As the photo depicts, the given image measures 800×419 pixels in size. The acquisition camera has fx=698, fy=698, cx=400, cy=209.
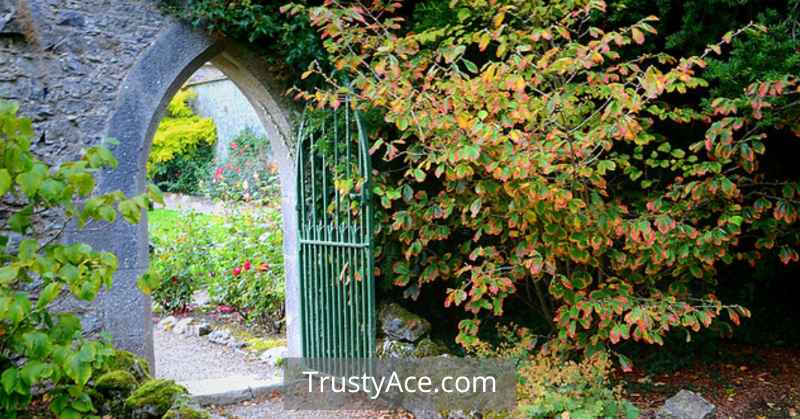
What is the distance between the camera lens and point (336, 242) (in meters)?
4.46

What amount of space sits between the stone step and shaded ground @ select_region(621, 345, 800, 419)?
7.67 feet

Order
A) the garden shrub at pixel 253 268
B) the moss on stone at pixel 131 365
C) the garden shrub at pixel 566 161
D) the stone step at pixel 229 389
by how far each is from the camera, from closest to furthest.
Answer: the garden shrub at pixel 566 161 < the moss on stone at pixel 131 365 < the stone step at pixel 229 389 < the garden shrub at pixel 253 268

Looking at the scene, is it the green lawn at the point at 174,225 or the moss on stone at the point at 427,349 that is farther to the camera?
the green lawn at the point at 174,225

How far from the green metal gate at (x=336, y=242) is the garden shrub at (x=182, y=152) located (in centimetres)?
869

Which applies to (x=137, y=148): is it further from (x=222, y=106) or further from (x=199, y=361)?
(x=222, y=106)

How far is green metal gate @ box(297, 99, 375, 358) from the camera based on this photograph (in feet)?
14.3

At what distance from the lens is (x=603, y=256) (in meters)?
4.29

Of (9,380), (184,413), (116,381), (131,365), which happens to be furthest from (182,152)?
(9,380)

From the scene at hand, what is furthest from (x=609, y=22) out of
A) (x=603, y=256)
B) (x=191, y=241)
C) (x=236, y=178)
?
(x=236, y=178)

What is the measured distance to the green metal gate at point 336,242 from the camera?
435 cm

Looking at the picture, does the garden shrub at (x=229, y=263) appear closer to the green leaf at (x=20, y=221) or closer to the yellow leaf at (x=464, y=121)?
the yellow leaf at (x=464, y=121)

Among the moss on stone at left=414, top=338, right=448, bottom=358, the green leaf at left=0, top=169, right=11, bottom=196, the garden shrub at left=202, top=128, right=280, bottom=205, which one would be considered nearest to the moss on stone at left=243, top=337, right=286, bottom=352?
the moss on stone at left=414, top=338, right=448, bottom=358

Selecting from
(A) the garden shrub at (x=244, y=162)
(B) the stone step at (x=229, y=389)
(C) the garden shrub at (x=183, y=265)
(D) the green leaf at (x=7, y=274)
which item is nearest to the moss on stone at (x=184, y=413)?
(D) the green leaf at (x=7, y=274)

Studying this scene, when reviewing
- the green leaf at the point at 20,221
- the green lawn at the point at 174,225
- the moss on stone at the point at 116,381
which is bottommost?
the moss on stone at the point at 116,381
